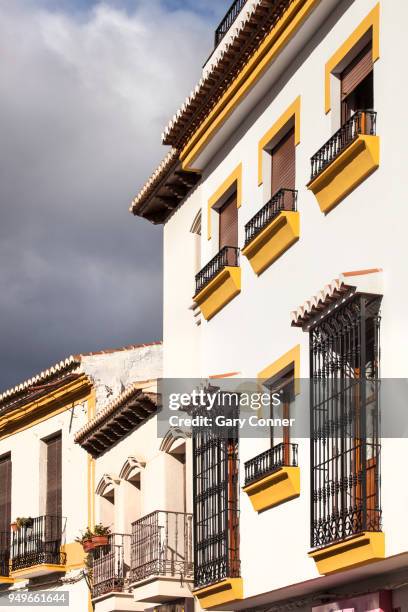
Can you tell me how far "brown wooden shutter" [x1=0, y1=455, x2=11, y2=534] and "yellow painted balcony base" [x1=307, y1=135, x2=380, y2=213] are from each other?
1662 cm

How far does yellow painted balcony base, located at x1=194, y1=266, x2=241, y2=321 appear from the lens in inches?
619

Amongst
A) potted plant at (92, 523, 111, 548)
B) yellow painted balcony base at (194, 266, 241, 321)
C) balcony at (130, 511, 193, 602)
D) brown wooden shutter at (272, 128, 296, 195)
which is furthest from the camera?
potted plant at (92, 523, 111, 548)

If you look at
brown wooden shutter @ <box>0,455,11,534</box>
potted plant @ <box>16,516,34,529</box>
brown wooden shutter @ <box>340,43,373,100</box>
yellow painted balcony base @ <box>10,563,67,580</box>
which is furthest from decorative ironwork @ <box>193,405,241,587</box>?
brown wooden shutter @ <box>0,455,11,534</box>

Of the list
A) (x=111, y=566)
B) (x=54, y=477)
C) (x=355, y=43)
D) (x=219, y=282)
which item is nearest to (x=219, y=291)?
(x=219, y=282)

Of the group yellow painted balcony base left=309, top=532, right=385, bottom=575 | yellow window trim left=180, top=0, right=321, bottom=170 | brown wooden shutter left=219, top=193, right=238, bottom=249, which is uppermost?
yellow window trim left=180, top=0, right=321, bottom=170

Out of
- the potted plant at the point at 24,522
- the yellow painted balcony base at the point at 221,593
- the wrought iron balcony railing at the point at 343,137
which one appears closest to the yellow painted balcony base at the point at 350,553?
the yellow painted balcony base at the point at 221,593

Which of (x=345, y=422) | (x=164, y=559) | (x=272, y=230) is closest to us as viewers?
(x=345, y=422)

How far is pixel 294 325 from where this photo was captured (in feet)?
43.1

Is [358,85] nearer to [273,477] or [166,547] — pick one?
[273,477]

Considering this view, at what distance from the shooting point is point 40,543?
25719mm

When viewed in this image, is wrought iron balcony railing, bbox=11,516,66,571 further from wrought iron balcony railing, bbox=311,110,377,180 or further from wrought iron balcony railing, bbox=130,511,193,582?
wrought iron balcony railing, bbox=311,110,377,180

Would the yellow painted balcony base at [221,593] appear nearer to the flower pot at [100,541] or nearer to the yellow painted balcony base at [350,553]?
the yellow painted balcony base at [350,553]

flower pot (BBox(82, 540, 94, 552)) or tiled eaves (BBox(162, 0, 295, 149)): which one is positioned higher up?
tiled eaves (BBox(162, 0, 295, 149))

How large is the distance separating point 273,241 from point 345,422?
2947mm
